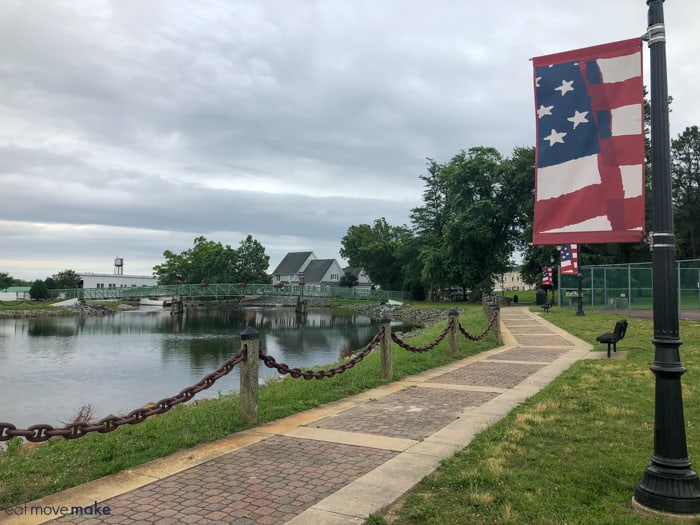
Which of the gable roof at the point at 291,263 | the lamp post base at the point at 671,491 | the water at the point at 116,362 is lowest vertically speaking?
the water at the point at 116,362

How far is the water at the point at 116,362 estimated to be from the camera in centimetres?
1420

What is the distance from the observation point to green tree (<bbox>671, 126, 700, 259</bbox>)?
191ft

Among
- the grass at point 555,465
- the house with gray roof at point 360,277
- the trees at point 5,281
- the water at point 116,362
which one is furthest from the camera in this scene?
the house with gray roof at point 360,277

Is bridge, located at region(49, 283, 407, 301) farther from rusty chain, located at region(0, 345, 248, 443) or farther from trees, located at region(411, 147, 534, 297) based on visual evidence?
rusty chain, located at region(0, 345, 248, 443)

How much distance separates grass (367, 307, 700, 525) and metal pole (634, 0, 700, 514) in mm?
262

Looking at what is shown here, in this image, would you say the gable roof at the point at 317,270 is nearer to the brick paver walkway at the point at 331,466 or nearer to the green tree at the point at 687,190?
the green tree at the point at 687,190

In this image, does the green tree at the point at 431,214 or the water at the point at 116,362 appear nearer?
the water at the point at 116,362

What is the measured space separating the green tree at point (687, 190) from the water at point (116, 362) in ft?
135

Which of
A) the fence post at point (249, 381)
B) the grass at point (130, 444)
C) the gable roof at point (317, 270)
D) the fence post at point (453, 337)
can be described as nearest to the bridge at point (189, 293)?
the gable roof at point (317, 270)

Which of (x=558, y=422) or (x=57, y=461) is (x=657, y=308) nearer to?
(x=558, y=422)

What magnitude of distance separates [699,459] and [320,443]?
12.2 feet

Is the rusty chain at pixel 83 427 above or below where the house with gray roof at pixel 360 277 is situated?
below

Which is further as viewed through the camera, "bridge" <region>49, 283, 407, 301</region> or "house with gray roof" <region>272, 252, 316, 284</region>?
"house with gray roof" <region>272, 252, 316, 284</region>

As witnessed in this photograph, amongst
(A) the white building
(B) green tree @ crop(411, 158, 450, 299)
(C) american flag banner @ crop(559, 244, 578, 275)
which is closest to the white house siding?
(A) the white building
